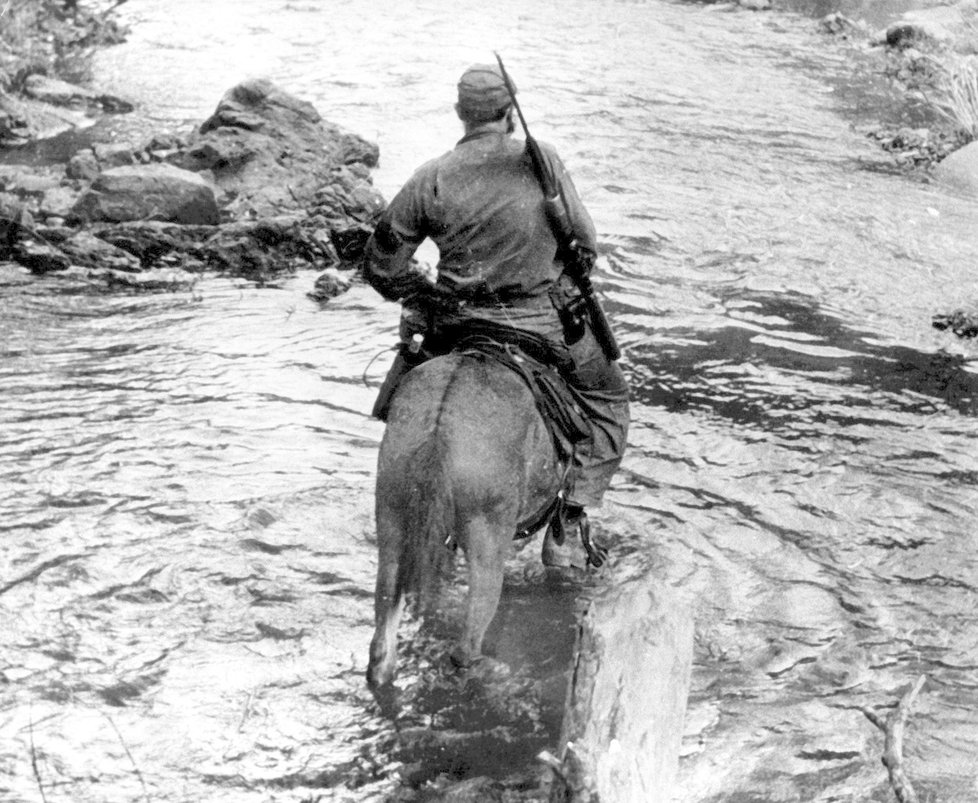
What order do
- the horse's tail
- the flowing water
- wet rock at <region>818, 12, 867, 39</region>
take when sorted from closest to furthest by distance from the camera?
the horse's tail, the flowing water, wet rock at <region>818, 12, 867, 39</region>

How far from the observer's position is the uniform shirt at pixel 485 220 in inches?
240

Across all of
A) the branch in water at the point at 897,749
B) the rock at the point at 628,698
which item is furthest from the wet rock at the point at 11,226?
the branch in water at the point at 897,749

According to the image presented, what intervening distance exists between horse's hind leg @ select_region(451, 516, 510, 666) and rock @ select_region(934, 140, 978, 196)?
431 inches

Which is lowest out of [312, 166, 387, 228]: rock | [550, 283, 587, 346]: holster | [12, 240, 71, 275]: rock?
[12, 240, 71, 275]: rock

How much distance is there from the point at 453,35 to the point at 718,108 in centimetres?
593

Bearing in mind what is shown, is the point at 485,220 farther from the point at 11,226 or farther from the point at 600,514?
the point at 11,226

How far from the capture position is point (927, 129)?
57.3 ft

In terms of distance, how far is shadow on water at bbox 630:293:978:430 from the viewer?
934cm

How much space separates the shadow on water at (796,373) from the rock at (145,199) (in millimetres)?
4699

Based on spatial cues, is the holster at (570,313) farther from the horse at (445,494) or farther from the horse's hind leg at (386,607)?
the horse's hind leg at (386,607)

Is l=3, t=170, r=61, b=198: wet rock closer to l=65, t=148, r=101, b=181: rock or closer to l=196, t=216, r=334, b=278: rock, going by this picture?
l=65, t=148, r=101, b=181: rock

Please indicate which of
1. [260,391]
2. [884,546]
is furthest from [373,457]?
[884,546]

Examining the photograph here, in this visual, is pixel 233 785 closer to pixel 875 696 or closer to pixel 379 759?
pixel 379 759

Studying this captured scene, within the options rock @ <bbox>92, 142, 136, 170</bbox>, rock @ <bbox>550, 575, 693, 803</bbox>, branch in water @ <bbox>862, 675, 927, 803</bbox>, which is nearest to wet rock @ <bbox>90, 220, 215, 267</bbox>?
rock @ <bbox>92, 142, 136, 170</bbox>
